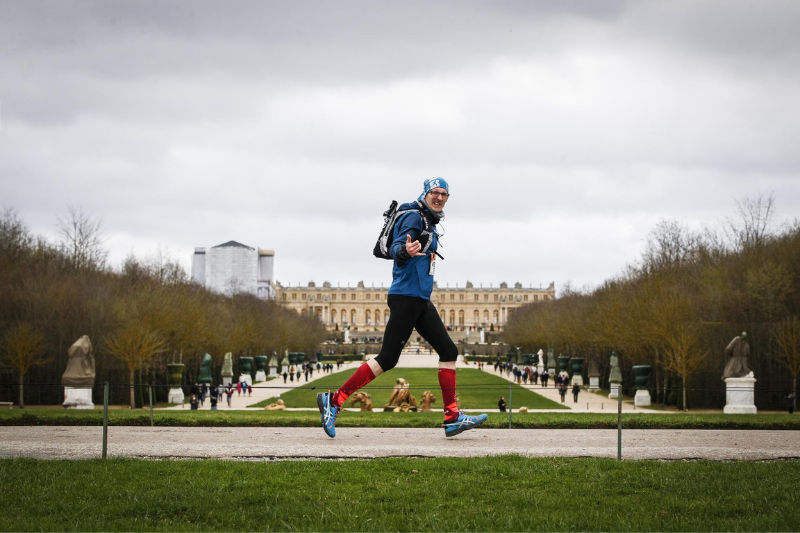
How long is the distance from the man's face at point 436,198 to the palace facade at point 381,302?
518 ft

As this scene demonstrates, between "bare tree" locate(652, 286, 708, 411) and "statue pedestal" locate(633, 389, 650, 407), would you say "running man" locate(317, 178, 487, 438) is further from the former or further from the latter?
"statue pedestal" locate(633, 389, 650, 407)

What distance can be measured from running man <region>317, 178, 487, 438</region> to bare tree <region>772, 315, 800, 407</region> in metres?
24.8

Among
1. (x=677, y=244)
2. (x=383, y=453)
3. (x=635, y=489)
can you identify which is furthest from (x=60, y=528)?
(x=677, y=244)

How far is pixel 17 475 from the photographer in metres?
5.90

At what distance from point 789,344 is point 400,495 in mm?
27498

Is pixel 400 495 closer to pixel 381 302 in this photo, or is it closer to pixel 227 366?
pixel 227 366

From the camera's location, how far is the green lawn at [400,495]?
4613mm

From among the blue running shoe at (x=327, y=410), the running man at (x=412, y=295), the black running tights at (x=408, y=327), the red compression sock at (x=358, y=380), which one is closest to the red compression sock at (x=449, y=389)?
the running man at (x=412, y=295)

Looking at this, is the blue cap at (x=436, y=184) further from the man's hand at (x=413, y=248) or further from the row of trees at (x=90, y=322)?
the row of trees at (x=90, y=322)

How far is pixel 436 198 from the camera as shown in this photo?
7582 millimetres

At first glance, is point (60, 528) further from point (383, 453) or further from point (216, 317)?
point (216, 317)

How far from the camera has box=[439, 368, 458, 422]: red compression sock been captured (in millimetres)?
7758

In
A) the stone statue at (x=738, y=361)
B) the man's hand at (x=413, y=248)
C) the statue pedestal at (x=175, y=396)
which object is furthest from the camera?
the statue pedestal at (x=175, y=396)

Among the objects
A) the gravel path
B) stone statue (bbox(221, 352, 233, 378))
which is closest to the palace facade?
stone statue (bbox(221, 352, 233, 378))
